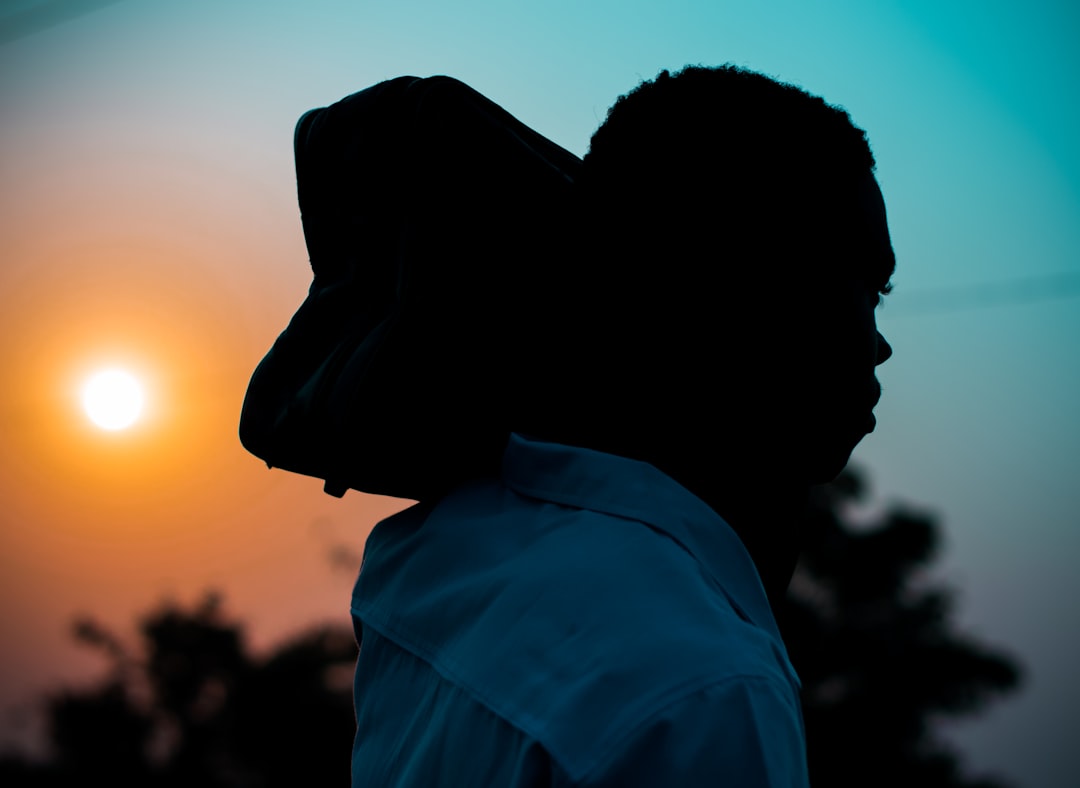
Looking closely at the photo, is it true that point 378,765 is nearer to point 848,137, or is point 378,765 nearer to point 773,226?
point 773,226

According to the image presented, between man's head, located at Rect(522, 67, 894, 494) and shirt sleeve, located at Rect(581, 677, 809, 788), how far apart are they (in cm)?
49

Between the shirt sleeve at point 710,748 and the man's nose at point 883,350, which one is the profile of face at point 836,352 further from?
the shirt sleeve at point 710,748

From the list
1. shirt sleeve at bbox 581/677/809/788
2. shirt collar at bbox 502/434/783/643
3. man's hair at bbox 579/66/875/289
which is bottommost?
shirt sleeve at bbox 581/677/809/788

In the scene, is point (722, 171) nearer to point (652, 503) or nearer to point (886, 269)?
point (886, 269)

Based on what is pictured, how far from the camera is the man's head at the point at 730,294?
4.09 ft

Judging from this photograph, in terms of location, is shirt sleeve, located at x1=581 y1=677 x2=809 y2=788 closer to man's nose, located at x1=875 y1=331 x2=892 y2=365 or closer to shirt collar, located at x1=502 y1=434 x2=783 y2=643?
shirt collar, located at x1=502 y1=434 x2=783 y2=643

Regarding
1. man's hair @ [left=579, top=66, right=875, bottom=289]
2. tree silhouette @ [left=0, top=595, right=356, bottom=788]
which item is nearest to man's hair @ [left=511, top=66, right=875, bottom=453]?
man's hair @ [left=579, top=66, right=875, bottom=289]

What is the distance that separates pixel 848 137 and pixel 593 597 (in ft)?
2.86

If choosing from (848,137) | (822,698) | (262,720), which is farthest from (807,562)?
(848,137)

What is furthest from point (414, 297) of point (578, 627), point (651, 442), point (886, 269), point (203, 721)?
point (203, 721)

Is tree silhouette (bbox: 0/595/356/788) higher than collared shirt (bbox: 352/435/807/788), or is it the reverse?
collared shirt (bbox: 352/435/807/788)

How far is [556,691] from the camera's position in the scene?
824mm

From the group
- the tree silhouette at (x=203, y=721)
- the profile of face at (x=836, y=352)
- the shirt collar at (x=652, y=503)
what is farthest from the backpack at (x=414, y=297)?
the tree silhouette at (x=203, y=721)

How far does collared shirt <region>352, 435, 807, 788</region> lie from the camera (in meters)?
0.76
